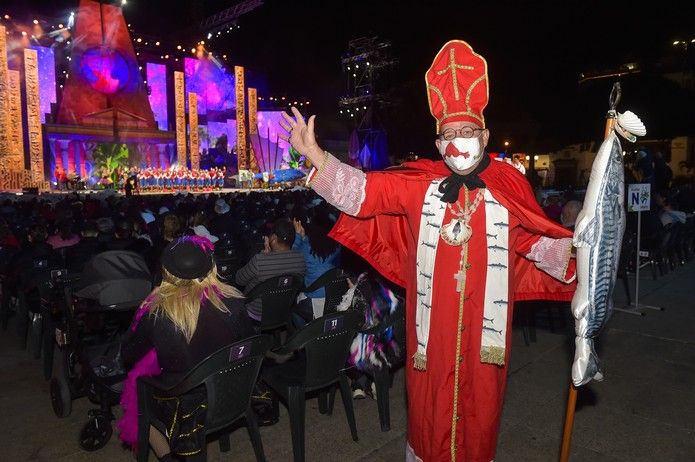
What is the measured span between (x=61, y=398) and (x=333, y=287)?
98.3 inches

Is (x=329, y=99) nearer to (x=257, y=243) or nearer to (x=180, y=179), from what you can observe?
(x=180, y=179)

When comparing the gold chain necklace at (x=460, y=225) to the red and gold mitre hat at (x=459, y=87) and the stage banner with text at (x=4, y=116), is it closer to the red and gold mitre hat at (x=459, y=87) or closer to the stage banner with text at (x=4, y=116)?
the red and gold mitre hat at (x=459, y=87)

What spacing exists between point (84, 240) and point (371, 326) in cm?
405

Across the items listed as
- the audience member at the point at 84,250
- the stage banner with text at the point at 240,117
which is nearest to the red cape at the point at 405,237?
the audience member at the point at 84,250

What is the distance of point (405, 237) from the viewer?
278 centimetres

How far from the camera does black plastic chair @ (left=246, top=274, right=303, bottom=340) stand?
473cm

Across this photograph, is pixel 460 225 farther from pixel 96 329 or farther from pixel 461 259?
pixel 96 329

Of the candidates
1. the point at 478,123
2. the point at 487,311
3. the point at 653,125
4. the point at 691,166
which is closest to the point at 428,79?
the point at 478,123

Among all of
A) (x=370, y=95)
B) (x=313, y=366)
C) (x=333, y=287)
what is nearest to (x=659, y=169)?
(x=333, y=287)

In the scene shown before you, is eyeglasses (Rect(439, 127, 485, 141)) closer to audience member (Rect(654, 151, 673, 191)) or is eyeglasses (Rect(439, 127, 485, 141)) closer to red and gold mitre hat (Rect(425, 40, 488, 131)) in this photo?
red and gold mitre hat (Rect(425, 40, 488, 131))

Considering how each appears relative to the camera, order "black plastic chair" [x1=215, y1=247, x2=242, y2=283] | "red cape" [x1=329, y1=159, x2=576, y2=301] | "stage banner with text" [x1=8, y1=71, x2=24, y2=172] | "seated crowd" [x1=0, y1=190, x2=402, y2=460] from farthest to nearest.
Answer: "stage banner with text" [x1=8, y1=71, x2=24, y2=172] → "black plastic chair" [x1=215, y1=247, x2=242, y2=283] → "seated crowd" [x1=0, y1=190, x2=402, y2=460] → "red cape" [x1=329, y1=159, x2=576, y2=301]

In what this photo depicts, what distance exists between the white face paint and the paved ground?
2.32 meters

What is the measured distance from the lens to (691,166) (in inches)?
870

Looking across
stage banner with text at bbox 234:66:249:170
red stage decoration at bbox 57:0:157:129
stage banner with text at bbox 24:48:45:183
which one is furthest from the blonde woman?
red stage decoration at bbox 57:0:157:129
